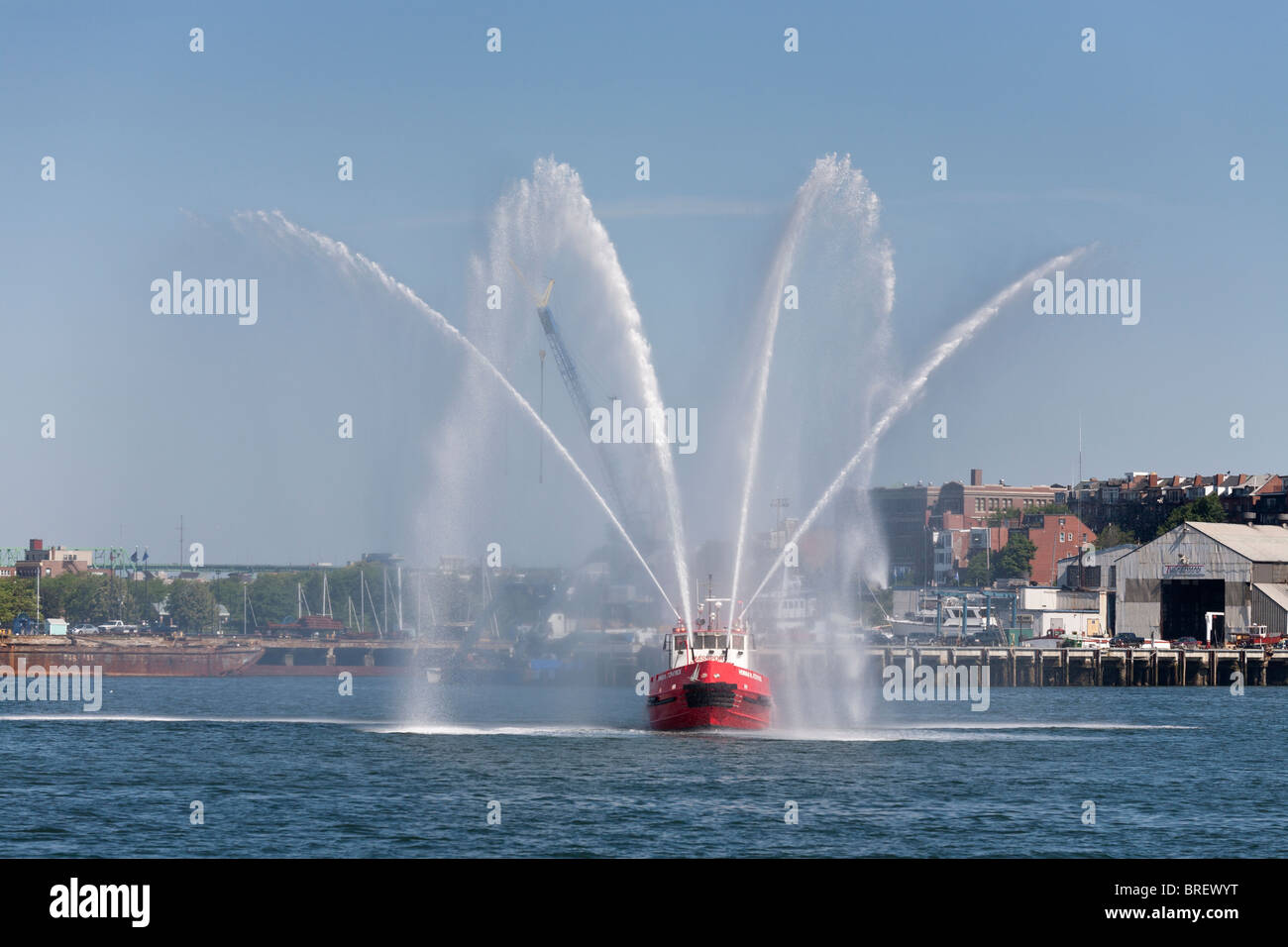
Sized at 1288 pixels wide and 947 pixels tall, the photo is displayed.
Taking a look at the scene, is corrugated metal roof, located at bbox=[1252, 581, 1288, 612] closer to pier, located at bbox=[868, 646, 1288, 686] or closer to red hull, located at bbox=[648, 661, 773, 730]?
pier, located at bbox=[868, 646, 1288, 686]

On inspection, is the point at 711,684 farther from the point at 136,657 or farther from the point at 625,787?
the point at 136,657

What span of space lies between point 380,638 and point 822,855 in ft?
503

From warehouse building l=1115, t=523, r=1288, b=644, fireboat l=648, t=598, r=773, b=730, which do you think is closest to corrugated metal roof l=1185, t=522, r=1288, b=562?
warehouse building l=1115, t=523, r=1288, b=644

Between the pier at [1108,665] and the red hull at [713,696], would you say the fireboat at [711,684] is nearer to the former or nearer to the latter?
the red hull at [713,696]

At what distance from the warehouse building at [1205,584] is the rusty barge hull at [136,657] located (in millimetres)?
102593

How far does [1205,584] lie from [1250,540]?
7886 millimetres

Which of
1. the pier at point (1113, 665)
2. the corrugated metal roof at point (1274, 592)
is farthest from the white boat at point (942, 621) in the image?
the corrugated metal roof at point (1274, 592)

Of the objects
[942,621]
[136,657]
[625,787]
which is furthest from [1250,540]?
[625,787]

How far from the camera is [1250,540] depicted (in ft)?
525

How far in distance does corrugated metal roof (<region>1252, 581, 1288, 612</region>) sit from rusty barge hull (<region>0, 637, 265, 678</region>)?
375 feet

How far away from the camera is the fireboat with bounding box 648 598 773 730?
58.9 m

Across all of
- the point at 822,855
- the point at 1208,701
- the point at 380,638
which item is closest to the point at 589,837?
the point at 822,855
